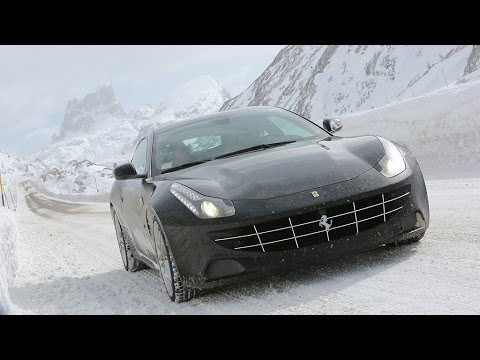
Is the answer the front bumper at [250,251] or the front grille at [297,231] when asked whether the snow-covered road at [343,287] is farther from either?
the front grille at [297,231]

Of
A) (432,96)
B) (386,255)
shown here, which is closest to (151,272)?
(386,255)

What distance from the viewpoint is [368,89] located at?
88.7 meters

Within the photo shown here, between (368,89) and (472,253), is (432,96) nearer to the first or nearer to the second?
(472,253)

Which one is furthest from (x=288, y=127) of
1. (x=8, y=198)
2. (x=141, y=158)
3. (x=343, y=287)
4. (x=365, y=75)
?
(x=365, y=75)

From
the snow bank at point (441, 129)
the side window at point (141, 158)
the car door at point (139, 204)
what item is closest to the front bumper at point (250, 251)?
the car door at point (139, 204)

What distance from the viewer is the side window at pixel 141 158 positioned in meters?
5.59

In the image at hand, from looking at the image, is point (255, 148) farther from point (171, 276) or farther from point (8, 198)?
point (8, 198)

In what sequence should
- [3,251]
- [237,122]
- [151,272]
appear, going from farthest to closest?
[3,251] → [151,272] → [237,122]

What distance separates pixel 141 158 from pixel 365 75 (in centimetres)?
8895

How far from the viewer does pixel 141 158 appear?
593 centimetres

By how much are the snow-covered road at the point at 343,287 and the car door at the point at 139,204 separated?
0.37m
